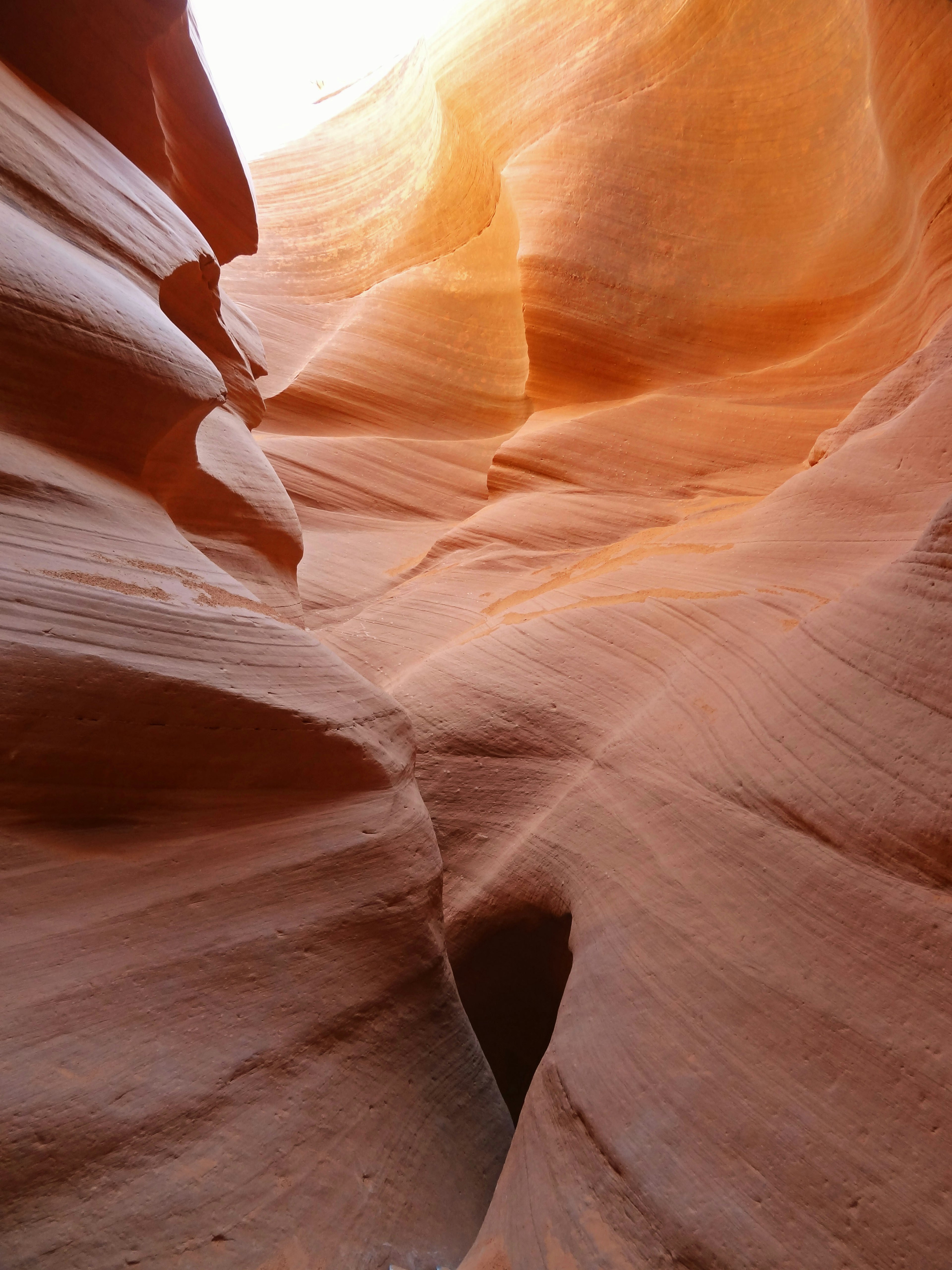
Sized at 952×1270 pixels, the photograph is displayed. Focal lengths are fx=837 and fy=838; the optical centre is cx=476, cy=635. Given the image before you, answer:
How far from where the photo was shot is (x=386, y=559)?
6664 mm

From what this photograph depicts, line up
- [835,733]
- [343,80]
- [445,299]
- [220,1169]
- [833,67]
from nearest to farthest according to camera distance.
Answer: [220,1169]
[835,733]
[833,67]
[445,299]
[343,80]

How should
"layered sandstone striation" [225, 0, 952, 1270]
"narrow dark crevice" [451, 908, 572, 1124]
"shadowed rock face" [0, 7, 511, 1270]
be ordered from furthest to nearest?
"narrow dark crevice" [451, 908, 572, 1124], "layered sandstone striation" [225, 0, 952, 1270], "shadowed rock face" [0, 7, 511, 1270]

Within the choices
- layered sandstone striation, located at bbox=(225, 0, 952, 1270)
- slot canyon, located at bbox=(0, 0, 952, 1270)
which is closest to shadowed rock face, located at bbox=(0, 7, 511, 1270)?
slot canyon, located at bbox=(0, 0, 952, 1270)

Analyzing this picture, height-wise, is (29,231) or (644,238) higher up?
(644,238)

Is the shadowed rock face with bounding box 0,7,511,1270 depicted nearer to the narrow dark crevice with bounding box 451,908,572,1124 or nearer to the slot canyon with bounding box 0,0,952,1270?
the slot canyon with bounding box 0,0,952,1270

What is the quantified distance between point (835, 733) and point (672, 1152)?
140cm

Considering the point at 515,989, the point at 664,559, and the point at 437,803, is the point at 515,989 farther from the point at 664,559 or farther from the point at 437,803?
the point at 664,559

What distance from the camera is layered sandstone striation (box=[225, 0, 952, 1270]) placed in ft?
7.36

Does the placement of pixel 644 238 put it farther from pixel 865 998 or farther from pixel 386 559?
pixel 865 998

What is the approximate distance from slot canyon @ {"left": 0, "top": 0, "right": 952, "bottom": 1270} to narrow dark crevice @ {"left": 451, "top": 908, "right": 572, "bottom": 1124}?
2cm

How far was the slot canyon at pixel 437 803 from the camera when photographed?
207 cm

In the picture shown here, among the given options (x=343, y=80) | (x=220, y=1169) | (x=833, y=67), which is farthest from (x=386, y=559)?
(x=343, y=80)

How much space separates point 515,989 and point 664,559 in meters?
2.63

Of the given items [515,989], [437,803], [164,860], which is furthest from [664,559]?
[164,860]
